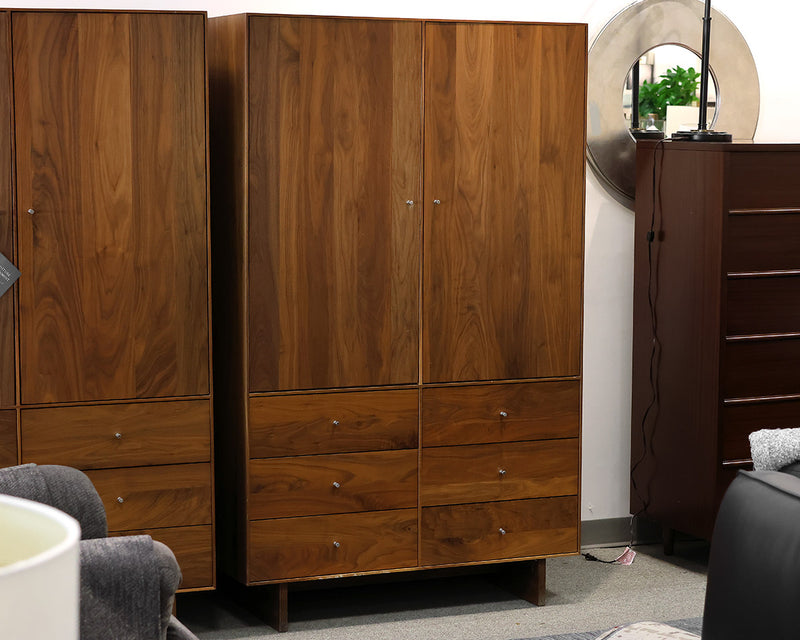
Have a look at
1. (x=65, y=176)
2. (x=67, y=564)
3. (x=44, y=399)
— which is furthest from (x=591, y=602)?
(x=67, y=564)

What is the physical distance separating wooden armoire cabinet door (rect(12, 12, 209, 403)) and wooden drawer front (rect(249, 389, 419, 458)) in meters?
0.25

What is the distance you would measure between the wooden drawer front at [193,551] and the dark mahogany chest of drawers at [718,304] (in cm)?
154

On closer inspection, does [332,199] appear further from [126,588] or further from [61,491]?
[126,588]

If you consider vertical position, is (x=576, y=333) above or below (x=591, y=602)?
above

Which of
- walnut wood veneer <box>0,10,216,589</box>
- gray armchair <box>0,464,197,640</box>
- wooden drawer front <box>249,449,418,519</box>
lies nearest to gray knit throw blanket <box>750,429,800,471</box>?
wooden drawer front <box>249,449,418,519</box>

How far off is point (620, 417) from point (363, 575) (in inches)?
46.4

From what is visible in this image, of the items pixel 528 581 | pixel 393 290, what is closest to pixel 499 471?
pixel 528 581

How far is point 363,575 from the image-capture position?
10.2 feet

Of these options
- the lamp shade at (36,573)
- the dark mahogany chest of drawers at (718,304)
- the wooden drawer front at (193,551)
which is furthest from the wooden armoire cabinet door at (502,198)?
the lamp shade at (36,573)

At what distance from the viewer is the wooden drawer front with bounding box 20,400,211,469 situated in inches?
110

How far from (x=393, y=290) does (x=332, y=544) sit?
0.72 metres

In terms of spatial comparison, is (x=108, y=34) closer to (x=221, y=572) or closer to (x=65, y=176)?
(x=65, y=176)

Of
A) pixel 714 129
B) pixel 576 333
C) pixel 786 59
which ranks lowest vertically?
pixel 576 333

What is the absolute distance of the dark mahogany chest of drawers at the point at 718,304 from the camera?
132 inches
